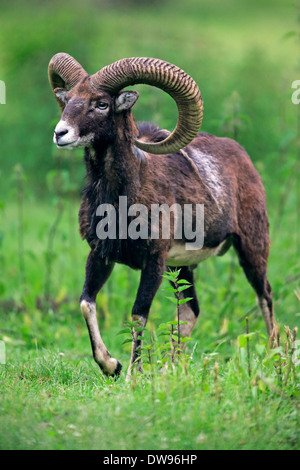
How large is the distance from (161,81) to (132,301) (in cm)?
358

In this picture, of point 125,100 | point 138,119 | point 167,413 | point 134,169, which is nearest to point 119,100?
point 125,100

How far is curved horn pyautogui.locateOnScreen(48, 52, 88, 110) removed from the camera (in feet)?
22.1

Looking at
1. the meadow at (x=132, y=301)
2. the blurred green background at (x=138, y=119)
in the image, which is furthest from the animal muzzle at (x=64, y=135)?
the blurred green background at (x=138, y=119)

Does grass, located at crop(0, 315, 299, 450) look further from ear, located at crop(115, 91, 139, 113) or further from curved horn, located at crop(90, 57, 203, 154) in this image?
ear, located at crop(115, 91, 139, 113)

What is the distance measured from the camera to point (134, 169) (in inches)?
263

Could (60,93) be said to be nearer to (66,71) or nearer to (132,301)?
(66,71)

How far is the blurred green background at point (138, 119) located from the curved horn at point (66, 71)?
93cm

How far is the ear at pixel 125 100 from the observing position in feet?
21.1

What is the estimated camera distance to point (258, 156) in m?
15.3

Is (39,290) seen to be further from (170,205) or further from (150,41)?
(150,41)

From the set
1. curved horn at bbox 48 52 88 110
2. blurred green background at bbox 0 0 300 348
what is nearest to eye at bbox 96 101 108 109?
curved horn at bbox 48 52 88 110

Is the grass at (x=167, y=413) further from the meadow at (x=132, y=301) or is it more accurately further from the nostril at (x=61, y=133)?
the nostril at (x=61, y=133)
